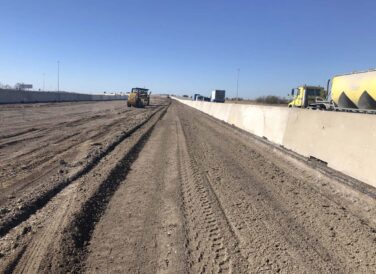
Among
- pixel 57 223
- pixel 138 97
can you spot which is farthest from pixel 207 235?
pixel 138 97

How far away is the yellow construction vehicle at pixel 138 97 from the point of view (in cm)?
5275

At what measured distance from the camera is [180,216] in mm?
6219

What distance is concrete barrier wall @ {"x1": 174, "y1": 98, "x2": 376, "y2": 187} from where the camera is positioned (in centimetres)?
822

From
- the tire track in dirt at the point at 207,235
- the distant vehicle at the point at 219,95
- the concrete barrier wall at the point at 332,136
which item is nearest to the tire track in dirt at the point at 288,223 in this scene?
the tire track in dirt at the point at 207,235

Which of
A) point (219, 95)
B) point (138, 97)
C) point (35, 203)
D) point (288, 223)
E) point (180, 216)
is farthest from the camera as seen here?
point (219, 95)

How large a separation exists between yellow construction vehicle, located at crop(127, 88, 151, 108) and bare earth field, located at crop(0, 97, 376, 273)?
41.7 m

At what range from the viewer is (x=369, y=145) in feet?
26.6

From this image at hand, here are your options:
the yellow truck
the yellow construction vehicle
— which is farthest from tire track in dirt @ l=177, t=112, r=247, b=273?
the yellow construction vehicle

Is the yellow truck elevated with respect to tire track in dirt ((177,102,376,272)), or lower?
elevated

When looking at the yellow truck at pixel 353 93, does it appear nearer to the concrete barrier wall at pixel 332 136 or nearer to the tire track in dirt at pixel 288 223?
the concrete barrier wall at pixel 332 136

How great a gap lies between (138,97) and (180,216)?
156ft

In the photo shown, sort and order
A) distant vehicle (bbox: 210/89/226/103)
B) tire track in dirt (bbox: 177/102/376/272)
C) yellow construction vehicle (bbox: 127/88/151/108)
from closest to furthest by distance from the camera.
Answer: tire track in dirt (bbox: 177/102/376/272) < yellow construction vehicle (bbox: 127/88/151/108) < distant vehicle (bbox: 210/89/226/103)

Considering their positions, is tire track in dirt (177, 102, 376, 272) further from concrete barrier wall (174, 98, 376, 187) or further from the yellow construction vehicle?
the yellow construction vehicle

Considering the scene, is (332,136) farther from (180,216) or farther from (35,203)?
(35,203)
